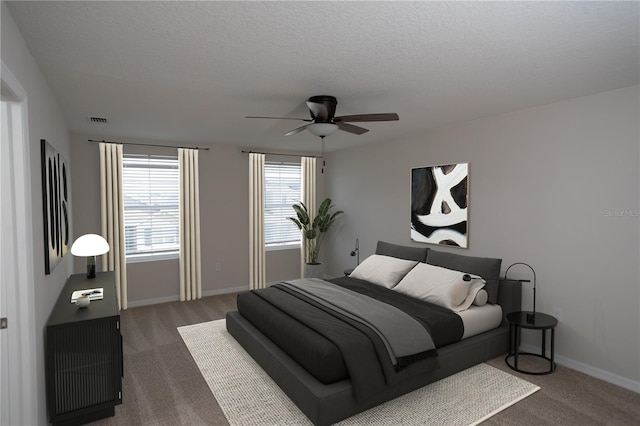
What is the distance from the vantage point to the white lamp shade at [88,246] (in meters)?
3.38

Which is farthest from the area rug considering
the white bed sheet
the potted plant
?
the potted plant

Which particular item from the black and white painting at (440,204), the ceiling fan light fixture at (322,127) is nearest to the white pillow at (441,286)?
the black and white painting at (440,204)

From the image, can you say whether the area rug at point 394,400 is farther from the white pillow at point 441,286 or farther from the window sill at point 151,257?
the window sill at point 151,257

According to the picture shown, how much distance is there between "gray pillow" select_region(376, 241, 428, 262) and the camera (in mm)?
4508

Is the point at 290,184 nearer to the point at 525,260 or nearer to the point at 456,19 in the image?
the point at 525,260

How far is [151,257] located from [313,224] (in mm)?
2641

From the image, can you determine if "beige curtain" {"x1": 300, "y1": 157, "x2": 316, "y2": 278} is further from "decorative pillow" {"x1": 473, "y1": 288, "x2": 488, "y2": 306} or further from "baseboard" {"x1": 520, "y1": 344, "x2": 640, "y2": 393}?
"baseboard" {"x1": 520, "y1": 344, "x2": 640, "y2": 393}

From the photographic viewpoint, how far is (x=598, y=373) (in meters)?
3.13

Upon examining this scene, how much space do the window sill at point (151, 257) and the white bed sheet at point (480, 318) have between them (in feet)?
13.6

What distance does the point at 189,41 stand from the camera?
2053 millimetres

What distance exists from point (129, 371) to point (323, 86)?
3.02 meters

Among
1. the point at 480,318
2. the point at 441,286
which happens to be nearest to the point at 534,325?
the point at 480,318

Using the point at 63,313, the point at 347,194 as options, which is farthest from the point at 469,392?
the point at 347,194

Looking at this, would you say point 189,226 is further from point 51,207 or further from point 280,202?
point 51,207
